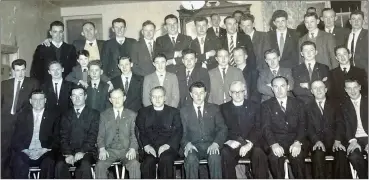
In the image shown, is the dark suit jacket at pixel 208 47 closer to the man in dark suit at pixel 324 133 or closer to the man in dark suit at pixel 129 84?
the man in dark suit at pixel 129 84

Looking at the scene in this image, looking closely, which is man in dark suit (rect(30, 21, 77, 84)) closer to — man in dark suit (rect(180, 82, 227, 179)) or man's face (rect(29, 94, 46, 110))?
man's face (rect(29, 94, 46, 110))

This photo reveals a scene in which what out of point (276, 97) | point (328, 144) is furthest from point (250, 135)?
point (328, 144)

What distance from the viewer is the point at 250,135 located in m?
2.15

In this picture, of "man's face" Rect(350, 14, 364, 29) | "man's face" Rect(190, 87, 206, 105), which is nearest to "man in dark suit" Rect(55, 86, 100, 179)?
"man's face" Rect(190, 87, 206, 105)

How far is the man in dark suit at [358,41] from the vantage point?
2139mm

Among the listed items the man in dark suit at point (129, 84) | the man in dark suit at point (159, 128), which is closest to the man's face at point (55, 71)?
the man in dark suit at point (129, 84)

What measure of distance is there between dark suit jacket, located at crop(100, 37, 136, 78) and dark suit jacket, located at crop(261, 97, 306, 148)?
896 mm

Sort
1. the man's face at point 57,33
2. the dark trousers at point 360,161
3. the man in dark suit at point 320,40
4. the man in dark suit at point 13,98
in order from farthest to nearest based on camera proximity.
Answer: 1. the man's face at point 57,33
2. the man in dark suit at point 320,40
3. the man in dark suit at point 13,98
4. the dark trousers at point 360,161

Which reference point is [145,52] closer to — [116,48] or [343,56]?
[116,48]

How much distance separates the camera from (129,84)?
2320 millimetres

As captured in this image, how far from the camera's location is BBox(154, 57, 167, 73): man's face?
2303mm

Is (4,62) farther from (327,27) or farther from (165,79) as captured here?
(327,27)

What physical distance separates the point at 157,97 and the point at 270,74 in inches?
25.4

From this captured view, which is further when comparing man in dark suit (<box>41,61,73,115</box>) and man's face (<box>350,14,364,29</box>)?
man in dark suit (<box>41,61,73,115</box>)
